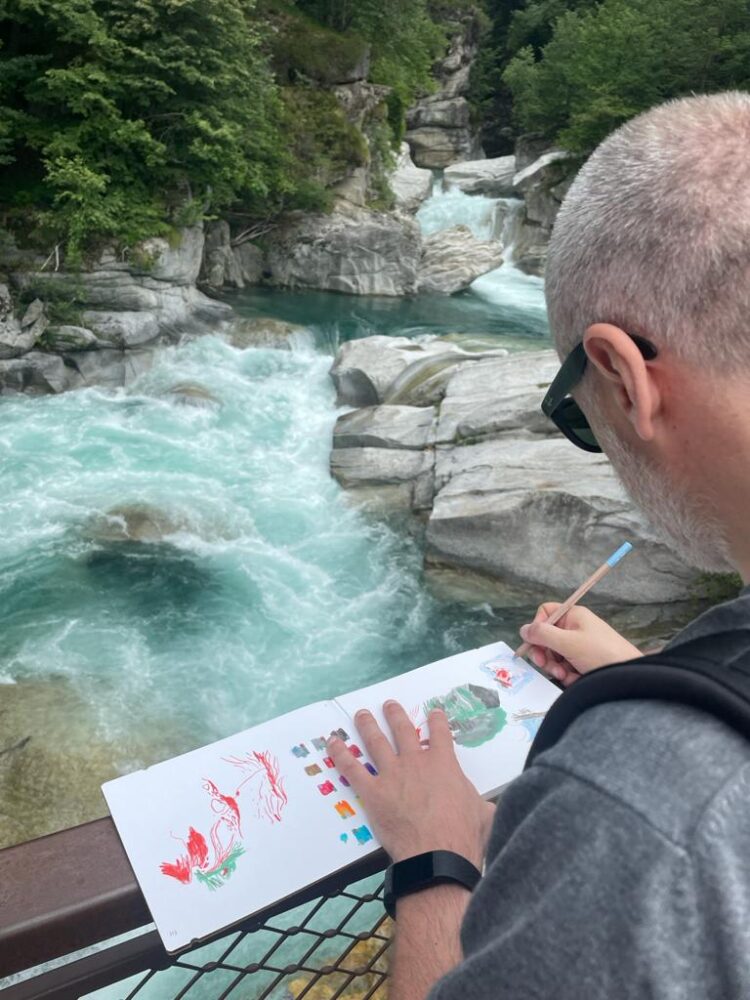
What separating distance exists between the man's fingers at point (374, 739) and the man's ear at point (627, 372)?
31.6 inches

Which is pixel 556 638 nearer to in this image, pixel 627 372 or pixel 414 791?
pixel 414 791

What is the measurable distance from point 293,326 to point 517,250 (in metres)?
9.51

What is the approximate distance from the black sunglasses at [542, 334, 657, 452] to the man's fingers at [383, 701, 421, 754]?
0.64 metres

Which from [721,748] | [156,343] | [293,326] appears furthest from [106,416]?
[721,748]

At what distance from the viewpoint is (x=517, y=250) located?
19484 mm

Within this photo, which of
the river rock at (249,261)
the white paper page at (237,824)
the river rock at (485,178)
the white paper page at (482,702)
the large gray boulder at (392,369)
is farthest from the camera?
the river rock at (485,178)

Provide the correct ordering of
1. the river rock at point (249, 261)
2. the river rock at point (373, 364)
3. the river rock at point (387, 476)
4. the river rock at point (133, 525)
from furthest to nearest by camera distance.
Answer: the river rock at point (249, 261), the river rock at point (373, 364), the river rock at point (387, 476), the river rock at point (133, 525)

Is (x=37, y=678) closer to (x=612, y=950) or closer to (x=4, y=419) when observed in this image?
(x=4, y=419)

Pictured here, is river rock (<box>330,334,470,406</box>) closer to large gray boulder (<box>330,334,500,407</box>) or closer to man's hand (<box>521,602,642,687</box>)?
large gray boulder (<box>330,334,500,407</box>)

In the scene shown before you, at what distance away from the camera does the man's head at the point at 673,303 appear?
755 mm

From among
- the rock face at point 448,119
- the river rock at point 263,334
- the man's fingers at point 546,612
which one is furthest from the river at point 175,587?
the rock face at point 448,119

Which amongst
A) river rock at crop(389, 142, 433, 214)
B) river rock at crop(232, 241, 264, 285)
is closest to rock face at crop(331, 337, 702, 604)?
river rock at crop(232, 241, 264, 285)

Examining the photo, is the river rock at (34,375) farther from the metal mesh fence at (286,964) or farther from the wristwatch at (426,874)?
the wristwatch at (426,874)

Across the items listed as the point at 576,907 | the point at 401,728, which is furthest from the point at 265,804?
the point at 576,907
